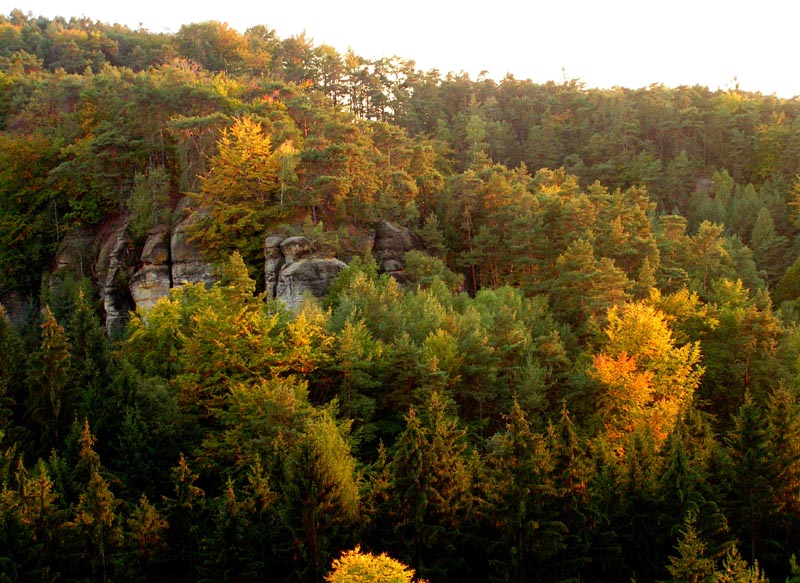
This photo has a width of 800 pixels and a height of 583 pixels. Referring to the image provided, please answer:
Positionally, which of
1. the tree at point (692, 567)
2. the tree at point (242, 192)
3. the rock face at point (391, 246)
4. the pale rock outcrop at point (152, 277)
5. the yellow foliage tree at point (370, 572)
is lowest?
the tree at point (692, 567)

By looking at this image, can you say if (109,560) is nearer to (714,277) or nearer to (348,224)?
(348,224)

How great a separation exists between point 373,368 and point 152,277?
20723 millimetres

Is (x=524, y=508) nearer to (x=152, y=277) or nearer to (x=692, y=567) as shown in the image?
(x=692, y=567)

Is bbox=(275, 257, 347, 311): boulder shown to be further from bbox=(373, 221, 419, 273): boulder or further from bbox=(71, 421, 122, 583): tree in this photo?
bbox=(71, 421, 122, 583): tree

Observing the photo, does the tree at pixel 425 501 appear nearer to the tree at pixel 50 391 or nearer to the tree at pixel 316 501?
the tree at pixel 316 501

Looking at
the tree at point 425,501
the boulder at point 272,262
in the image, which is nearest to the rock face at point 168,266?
the boulder at point 272,262

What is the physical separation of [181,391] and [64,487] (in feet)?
21.0

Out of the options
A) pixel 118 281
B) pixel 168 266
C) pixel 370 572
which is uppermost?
pixel 168 266

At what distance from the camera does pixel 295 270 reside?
44562 mm

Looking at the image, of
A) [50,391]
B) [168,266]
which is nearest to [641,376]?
[50,391]

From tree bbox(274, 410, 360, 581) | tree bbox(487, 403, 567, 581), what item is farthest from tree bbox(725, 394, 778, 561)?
tree bbox(274, 410, 360, 581)

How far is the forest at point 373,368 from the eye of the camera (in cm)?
2662

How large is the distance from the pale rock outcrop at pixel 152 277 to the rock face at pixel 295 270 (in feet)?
24.0

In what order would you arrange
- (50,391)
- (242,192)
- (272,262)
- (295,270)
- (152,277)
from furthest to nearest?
(152,277) < (242,192) < (272,262) < (295,270) < (50,391)
